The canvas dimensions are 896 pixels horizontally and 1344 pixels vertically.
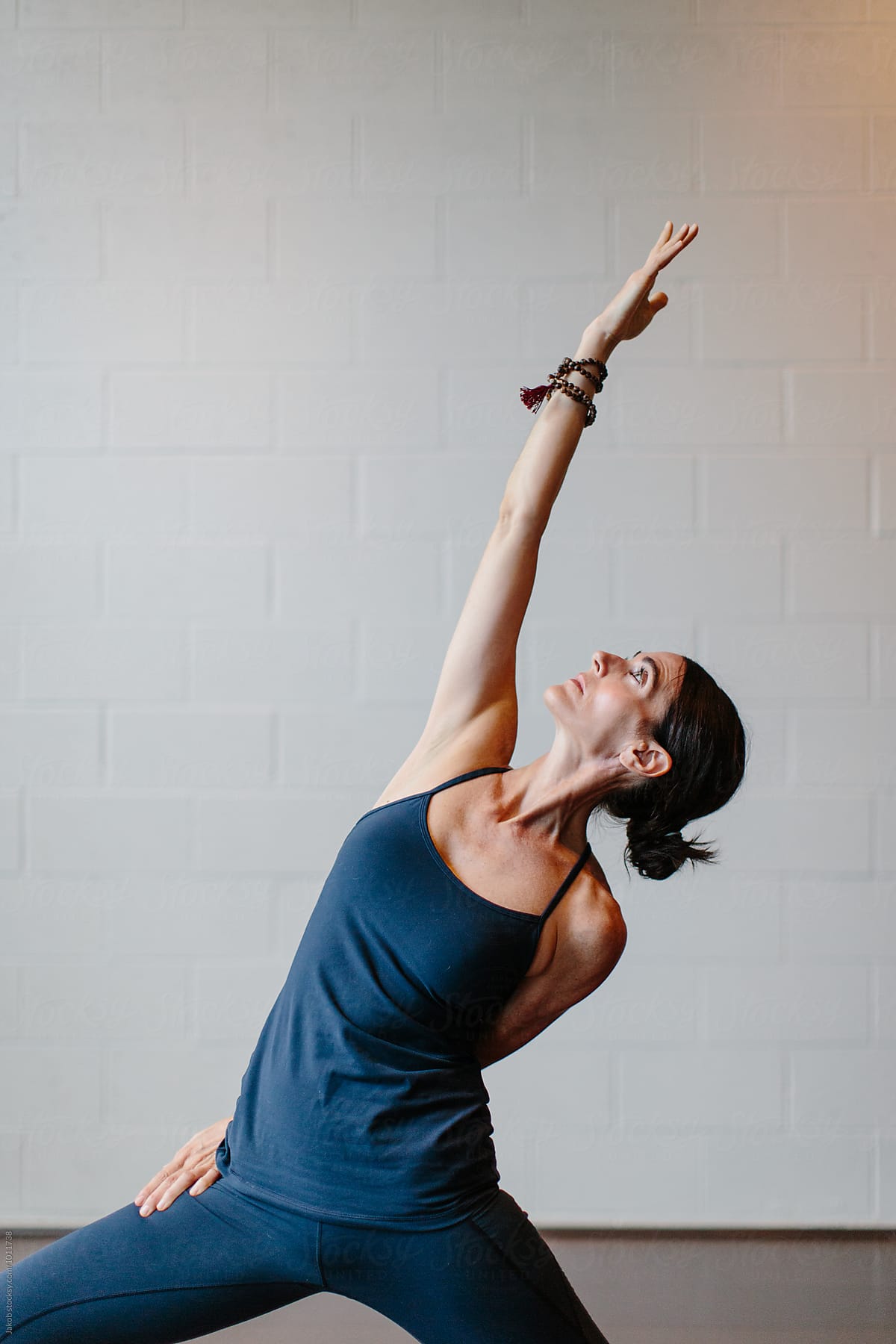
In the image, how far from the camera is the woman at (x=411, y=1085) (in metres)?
1.39

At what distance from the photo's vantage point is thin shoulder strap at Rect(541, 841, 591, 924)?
150 cm

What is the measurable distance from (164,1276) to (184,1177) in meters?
0.13

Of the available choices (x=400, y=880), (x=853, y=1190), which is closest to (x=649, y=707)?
(x=400, y=880)

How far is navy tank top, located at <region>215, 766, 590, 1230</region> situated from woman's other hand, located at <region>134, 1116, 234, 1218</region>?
0.03m

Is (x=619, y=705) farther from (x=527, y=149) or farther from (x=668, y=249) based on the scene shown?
(x=527, y=149)

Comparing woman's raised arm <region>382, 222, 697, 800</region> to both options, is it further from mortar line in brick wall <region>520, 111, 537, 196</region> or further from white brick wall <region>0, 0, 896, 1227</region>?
Answer: mortar line in brick wall <region>520, 111, 537, 196</region>

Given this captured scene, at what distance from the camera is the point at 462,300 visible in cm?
297

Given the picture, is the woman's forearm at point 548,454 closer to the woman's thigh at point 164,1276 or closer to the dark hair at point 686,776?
the dark hair at point 686,776

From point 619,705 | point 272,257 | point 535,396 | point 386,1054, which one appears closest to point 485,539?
point 272,257

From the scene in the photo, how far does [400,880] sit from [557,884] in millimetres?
220

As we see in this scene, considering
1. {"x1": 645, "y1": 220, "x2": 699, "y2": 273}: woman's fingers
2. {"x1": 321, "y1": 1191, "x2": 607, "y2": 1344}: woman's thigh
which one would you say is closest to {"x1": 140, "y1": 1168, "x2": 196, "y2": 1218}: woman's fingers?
{"x1": 321, "y1": 1191, "x2": 607, "y2": 1344}: woman's thigh

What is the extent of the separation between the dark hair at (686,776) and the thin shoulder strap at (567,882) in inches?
4.9

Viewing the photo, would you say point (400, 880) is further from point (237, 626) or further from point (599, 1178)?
point (599, 1178)

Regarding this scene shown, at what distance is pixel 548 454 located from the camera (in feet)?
5.76
